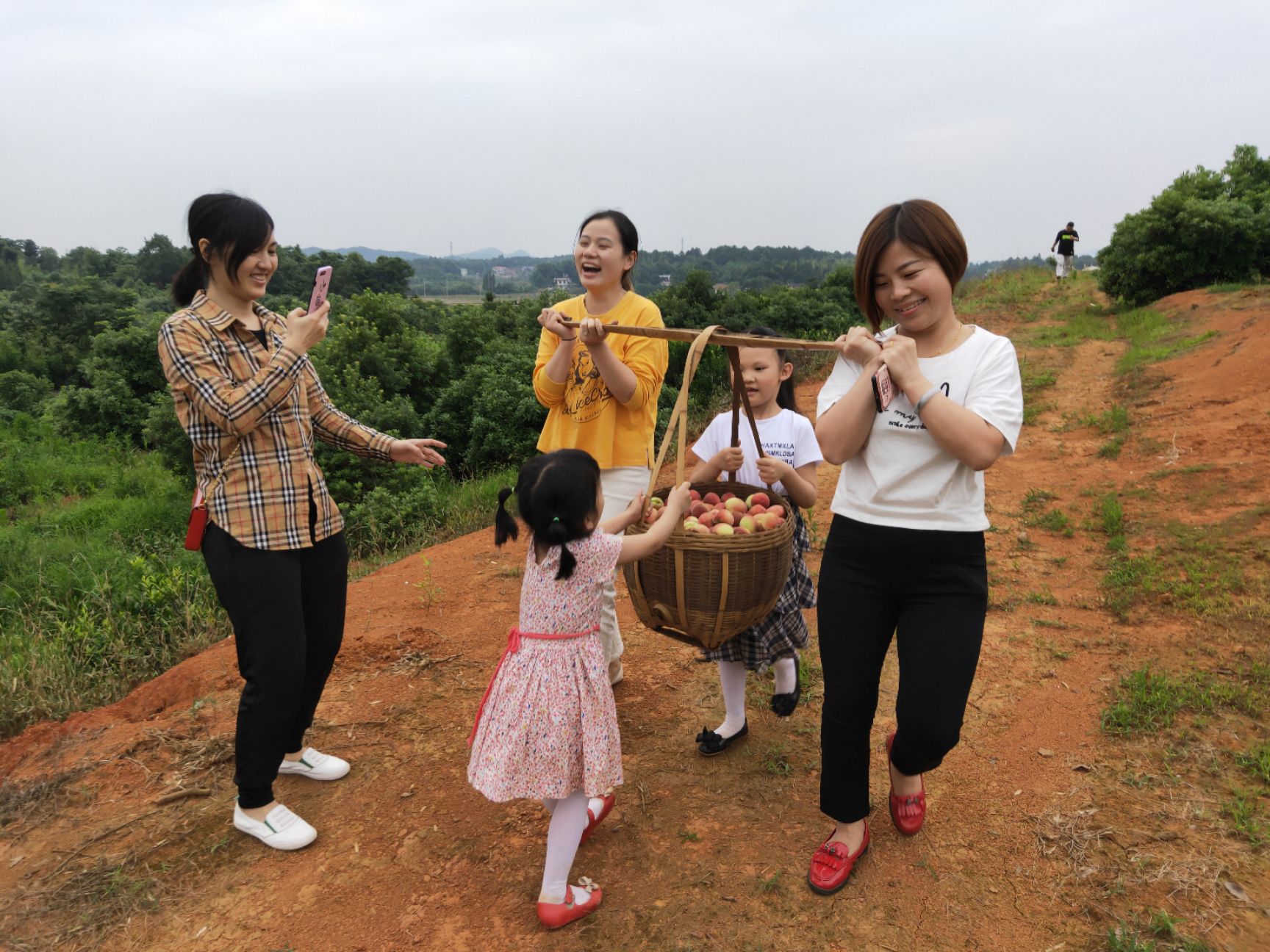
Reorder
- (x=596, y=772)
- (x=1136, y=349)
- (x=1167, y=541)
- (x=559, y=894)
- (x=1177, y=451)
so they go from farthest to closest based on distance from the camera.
→ (x=1136, y=349)
(x=1177, y=451)
(x=1167, y=541)
(x=559, y=894)
(x=596, y=772)

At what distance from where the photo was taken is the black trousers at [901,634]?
7.23ft

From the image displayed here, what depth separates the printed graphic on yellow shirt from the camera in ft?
9.84

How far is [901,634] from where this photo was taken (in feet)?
7.46

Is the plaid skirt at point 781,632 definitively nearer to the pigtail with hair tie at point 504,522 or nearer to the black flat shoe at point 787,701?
the black flat shoe at point 787,701

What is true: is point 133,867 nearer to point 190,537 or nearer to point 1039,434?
point 190,537

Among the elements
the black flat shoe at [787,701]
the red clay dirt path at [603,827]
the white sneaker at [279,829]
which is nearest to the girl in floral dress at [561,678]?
the red clay dirt path at [603,827]

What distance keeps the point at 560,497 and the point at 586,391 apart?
100cm

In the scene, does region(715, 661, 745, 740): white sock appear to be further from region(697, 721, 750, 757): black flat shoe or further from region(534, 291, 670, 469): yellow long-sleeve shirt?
region(534, 291, 670, 469): yellow long-sleeve shirt

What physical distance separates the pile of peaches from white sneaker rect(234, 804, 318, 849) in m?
1.64

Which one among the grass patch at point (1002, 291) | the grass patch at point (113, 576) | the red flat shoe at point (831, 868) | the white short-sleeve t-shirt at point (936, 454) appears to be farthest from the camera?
the grass patch at point (1002, 291)

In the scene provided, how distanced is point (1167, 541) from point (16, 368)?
29.2m

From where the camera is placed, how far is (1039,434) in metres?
8.97

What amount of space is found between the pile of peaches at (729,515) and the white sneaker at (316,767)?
1.69 m

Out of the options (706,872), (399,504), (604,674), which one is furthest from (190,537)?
(399,504)
